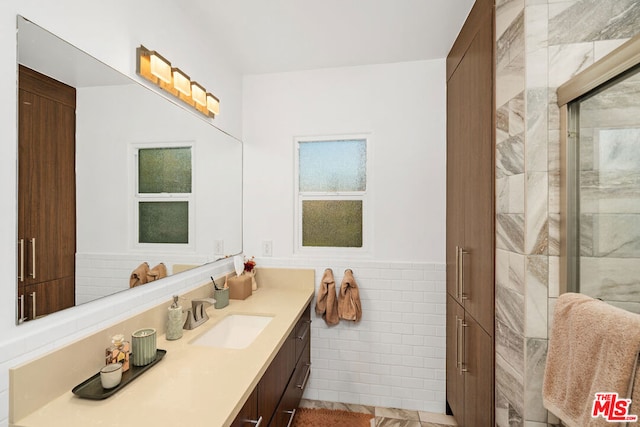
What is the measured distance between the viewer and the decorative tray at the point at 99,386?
976mm

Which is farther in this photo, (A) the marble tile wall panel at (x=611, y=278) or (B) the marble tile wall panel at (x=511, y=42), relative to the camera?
(B) the marble tile wall panel at (x=511, y=42)

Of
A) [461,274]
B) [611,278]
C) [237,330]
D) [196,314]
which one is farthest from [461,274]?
[196,314]

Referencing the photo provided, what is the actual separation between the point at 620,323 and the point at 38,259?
1.74 m

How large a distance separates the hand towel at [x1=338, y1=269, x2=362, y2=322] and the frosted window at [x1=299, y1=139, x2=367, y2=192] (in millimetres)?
726

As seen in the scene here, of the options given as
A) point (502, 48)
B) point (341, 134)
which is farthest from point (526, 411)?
point (341, 134)

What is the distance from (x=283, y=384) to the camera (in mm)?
1596

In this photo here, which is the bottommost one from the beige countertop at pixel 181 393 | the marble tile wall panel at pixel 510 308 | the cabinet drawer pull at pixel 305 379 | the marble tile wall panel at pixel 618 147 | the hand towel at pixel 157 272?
the cabinet drawer pull at pixel 305 379

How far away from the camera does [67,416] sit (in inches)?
35.2

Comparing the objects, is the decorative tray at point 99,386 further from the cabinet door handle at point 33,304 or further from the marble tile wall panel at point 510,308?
the marble tile wall panel at point 510,308

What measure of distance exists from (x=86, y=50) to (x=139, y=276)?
3.14 ft

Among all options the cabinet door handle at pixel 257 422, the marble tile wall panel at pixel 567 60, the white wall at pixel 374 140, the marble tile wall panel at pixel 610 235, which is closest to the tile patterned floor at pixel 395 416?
the white wall at pixel 374 140

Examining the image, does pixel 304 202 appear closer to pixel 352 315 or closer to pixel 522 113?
pixel 352 315

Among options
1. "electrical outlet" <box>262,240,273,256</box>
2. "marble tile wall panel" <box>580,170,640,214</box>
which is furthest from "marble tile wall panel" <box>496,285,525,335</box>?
"electrical outlet" <box>262,240,273,256</box>

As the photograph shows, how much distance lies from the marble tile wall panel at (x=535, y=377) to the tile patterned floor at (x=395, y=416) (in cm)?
120
